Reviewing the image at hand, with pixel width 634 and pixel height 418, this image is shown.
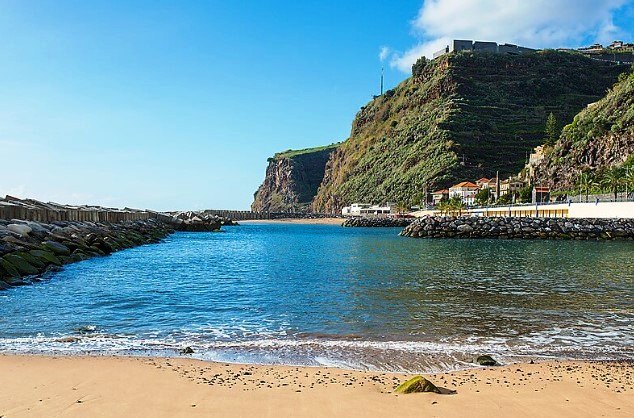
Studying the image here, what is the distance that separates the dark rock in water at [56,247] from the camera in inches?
1098

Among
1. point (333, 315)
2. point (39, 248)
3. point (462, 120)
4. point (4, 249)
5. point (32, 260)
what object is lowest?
point (333, 315)

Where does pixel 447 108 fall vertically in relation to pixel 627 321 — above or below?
above

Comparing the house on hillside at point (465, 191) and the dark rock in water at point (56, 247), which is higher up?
the house on hillside at point (465, 191)

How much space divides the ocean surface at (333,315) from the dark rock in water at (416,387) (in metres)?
1.80

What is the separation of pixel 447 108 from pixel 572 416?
6289 inches

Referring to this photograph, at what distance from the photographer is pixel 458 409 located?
6648 mm

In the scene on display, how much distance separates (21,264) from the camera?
22203 millimetres

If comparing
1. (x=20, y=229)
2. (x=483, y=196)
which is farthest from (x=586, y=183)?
(x=20, y=229)

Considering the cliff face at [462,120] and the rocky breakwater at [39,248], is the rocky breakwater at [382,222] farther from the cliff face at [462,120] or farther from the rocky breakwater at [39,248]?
the rocky breakwater at [39,248]

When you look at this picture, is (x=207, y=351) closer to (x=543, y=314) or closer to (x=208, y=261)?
(x=543, y=314)

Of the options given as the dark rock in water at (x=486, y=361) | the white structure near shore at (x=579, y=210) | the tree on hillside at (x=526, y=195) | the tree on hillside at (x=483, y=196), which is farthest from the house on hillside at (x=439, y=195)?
the dark rock in water at (x=486, y=361)

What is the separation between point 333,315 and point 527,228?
170ft

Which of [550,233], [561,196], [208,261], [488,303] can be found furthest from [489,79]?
[488,303]

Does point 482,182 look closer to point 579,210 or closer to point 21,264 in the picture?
point 579,210
